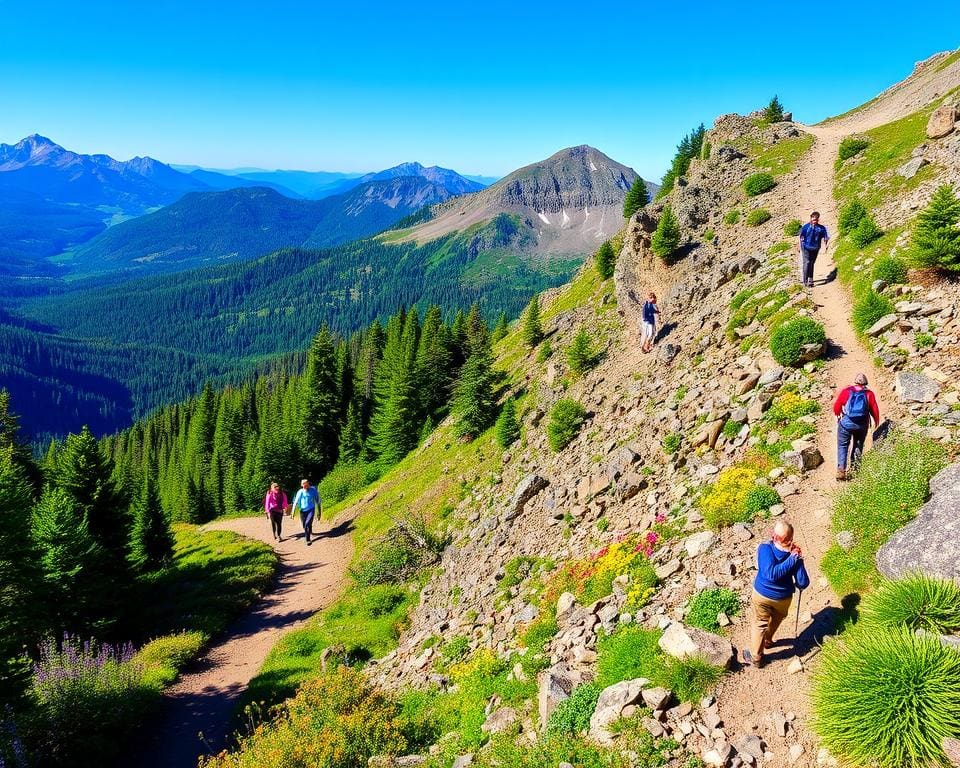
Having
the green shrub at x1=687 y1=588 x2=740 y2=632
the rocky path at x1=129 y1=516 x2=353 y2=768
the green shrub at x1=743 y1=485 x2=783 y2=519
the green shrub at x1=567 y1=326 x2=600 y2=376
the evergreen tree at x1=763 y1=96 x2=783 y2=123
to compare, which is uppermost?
the evergreen tree at x1=763 y1=96 x2=783 y2=123

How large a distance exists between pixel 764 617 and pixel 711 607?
4.58ft

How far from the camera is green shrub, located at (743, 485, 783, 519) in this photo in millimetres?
10898

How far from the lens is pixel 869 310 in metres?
15.1

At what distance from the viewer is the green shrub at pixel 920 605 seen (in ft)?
21.3

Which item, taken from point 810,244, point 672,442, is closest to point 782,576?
point 672,442

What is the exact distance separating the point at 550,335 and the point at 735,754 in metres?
37.3

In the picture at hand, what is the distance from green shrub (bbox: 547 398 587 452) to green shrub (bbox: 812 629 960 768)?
17.4 m

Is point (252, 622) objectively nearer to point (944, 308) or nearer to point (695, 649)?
point (695, 649)

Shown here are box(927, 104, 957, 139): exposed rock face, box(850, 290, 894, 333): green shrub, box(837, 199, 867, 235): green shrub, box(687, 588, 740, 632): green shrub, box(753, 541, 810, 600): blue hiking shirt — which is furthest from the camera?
box(927, 104, 957, 139): exposed rock face

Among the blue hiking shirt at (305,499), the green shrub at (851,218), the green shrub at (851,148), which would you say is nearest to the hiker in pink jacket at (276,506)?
the blue hiking shirt at (305,499)

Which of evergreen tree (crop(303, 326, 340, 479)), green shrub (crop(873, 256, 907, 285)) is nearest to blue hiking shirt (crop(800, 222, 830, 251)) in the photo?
green shrub (crop(873, 256, 907, 285))

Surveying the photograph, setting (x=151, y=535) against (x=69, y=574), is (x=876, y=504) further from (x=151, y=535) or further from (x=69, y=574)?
Answer: (x=151, y=535)

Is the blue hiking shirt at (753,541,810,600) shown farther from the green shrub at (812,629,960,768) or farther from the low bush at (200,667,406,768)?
the low bush at (200,667,406,768)

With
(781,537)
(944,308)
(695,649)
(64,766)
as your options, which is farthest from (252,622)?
(944,308)
